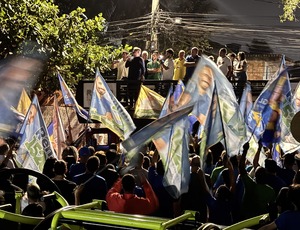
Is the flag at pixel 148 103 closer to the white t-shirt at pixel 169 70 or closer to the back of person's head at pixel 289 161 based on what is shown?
the white t-shirt at pixel 169 70

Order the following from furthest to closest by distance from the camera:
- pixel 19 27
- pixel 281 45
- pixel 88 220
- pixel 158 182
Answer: pixel 281 45 < pixel 19 27 < pixel 158 182 < pixel 88 220

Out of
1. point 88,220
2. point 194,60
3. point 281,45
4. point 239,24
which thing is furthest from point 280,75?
point 239,24

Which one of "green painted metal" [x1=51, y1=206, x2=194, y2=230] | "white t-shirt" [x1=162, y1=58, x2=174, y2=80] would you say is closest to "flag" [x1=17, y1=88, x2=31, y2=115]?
"green painted metal" [x1=51, y1=206, x2=194, y2=230]

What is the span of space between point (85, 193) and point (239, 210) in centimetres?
174

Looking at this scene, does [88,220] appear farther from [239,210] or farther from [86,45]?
[86,45]

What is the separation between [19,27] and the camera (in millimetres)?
20062

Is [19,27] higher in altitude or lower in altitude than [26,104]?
higher

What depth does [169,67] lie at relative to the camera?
22.5 metres

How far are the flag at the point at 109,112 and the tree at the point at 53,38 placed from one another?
603 centimetres

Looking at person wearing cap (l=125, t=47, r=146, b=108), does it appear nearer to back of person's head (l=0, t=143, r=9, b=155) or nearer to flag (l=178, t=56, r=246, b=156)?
back of person's head (l=0, t=143, r=9, b=155)

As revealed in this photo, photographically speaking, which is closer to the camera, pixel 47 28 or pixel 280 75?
pixel 280 75

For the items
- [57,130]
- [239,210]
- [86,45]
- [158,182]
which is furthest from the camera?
[86,45]

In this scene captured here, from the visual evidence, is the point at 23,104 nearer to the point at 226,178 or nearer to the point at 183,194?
the point at 226,178

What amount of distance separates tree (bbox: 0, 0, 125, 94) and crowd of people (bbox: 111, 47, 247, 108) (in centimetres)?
103
